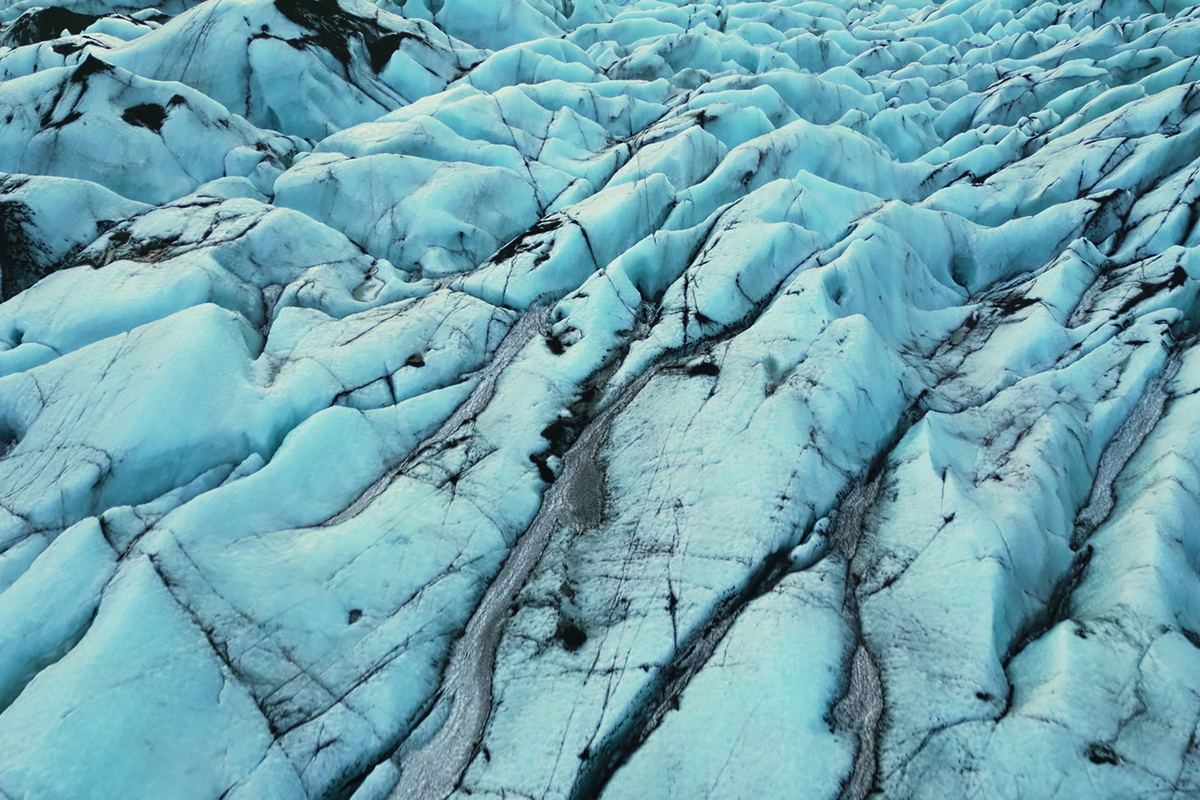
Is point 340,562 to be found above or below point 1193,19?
below

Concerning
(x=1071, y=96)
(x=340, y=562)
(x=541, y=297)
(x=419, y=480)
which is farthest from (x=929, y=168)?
(x=340, y=562)

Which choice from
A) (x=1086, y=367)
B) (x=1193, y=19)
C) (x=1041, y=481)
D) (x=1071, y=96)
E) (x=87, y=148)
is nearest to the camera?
(x=1041, y=481)

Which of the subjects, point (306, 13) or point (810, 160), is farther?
point (306, 13)

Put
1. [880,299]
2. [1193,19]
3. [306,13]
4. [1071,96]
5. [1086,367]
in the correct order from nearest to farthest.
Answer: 1. [1086,367]
2. [880,299]
3. [306,13]
4. [1071,96]
5. [1193,19]

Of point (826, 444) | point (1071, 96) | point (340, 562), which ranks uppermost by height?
point (1071, 96)

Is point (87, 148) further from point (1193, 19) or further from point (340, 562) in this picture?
point (1193, 19)

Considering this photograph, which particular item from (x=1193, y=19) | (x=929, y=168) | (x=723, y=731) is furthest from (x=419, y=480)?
(x=1193, y=19)
